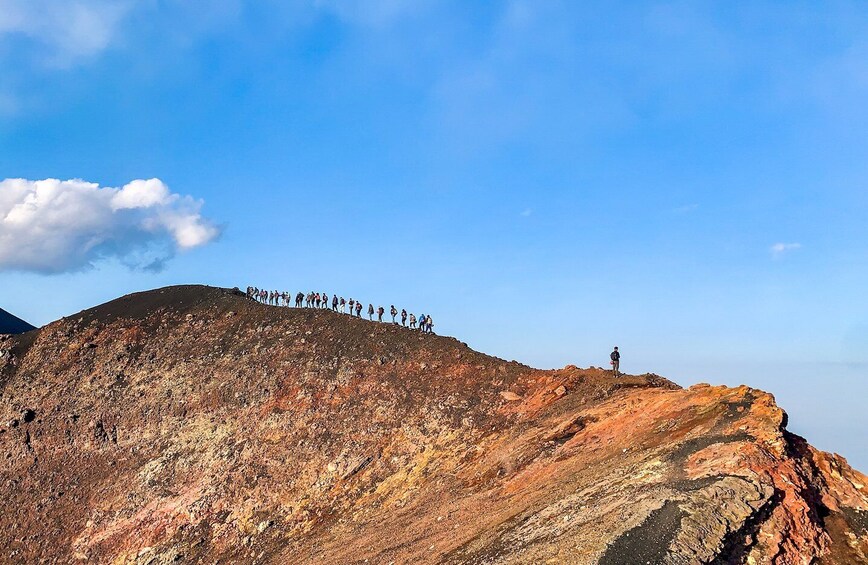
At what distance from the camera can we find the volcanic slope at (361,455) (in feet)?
54.6

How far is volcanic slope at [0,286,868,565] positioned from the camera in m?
16.7

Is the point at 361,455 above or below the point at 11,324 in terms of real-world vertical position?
below

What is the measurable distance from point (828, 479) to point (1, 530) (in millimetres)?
42364

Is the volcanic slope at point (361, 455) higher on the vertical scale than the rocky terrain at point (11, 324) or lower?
lower

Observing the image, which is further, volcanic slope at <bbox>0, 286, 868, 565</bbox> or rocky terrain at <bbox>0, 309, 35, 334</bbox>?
rocky terrain at <bbox>0, 309, 35, 334</bbox>

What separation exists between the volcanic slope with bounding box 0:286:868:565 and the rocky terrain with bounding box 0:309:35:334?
25578mm

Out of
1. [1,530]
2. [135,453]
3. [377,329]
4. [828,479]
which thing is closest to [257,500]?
[135,453]

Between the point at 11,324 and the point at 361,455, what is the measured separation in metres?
63.0

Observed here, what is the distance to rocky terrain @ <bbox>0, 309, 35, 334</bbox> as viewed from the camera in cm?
7119

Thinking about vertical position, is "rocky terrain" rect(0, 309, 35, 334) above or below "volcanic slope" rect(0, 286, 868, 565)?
above

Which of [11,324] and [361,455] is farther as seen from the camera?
[11,324]

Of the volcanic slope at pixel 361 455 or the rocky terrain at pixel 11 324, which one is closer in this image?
the volcanic slope at pixel 361 455

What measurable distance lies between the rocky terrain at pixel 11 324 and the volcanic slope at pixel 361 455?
25.6 m

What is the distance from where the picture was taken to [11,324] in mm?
74250
